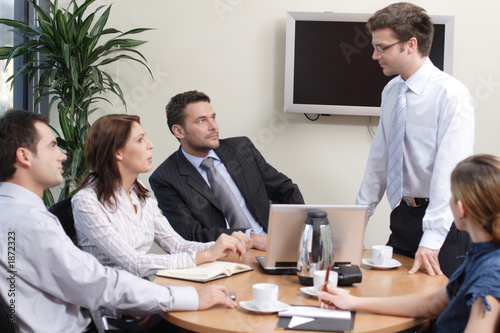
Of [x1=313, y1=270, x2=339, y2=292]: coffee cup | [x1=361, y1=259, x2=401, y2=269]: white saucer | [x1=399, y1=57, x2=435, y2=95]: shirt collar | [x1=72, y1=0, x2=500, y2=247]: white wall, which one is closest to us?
[x1=313, y1=270, x2=339, y2=292]: coffee cup

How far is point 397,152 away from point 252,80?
67.5 inches

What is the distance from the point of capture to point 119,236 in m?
2.12

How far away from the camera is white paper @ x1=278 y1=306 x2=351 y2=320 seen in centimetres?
165

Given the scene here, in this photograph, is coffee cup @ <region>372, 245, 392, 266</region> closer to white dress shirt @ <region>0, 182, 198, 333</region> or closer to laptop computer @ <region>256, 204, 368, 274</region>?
laptop computer @ <region>256, 204, 368, 274</region>

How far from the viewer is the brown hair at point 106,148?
7.40 feet

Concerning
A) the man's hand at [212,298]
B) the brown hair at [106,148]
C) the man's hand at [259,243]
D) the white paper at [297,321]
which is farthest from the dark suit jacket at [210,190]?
the white paper at [297,321]

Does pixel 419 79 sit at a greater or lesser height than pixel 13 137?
greater

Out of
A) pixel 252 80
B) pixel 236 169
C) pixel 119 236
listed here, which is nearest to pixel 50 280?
pixel 119 236

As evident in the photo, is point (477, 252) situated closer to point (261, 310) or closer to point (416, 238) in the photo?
point (261, 310)

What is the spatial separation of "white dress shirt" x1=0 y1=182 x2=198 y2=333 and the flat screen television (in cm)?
234

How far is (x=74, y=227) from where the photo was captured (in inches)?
86.9

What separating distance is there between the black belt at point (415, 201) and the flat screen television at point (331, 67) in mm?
1407

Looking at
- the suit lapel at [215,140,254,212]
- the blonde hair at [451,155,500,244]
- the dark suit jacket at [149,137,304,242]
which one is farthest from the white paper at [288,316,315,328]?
the suit lapel at [215,140,254,212]

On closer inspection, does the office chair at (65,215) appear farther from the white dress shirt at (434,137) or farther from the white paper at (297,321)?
the white dress shirt at (434,137)
